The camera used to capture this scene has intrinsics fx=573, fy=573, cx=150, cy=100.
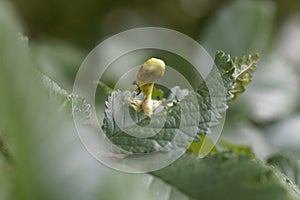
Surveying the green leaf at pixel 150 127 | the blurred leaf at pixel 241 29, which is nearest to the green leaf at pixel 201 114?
the green leaf at pixel 150 127

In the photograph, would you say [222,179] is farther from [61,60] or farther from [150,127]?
[61,60]

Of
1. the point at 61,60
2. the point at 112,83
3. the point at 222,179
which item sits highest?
the point at 61,60

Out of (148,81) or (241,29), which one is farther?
(241,29)

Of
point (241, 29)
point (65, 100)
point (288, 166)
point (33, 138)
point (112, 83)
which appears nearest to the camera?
point (33, 138)

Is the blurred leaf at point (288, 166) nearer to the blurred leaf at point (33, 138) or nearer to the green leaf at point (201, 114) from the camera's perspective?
the green leaf at point (201, 114)

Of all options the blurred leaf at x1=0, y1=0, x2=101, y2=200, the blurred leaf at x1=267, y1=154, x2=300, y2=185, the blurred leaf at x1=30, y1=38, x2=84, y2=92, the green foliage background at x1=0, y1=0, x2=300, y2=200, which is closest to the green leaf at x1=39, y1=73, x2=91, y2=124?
the green foliage background at x1=0, y1=0, x2=300, y2=200

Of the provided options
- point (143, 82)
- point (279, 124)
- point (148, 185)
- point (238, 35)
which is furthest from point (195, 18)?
point (148, 185)

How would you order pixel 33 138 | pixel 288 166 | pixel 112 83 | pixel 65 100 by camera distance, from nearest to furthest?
1. pixel 33 138
2. pixel 65 100
3. pixel 288 166
4. pixel 112 83

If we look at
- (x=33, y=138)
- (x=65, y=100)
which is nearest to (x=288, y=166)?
(x=65, y=100)
